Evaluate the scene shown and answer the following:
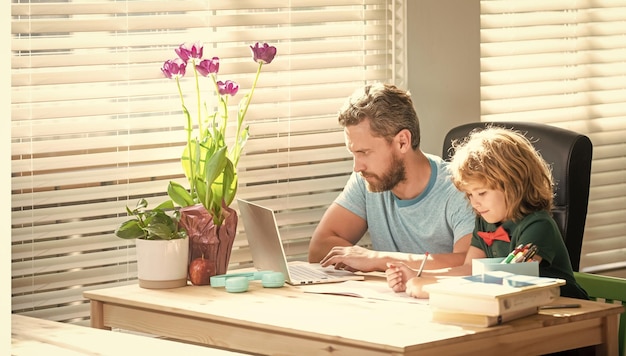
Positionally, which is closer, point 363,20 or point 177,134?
point 177,134

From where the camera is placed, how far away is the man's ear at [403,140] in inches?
115

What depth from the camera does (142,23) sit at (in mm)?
2875

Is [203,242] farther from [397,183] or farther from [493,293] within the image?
[493,293]

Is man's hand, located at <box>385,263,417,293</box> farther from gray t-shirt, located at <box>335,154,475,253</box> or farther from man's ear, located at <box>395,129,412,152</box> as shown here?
man's ear, located at <box>395,129,412,152</box>

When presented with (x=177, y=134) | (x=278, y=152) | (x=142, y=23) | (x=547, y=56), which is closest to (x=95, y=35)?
(x=142, y=23)

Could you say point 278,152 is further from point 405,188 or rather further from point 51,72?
point 51,72

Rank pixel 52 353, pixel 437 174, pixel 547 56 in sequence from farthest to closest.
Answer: pixel 547 56
pixel 437 174
pixel 52 353

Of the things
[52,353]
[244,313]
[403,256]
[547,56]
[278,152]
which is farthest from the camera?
[547,56]

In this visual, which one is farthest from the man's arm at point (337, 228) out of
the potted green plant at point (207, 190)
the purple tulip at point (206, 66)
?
the purple tulip at point (206, 66)

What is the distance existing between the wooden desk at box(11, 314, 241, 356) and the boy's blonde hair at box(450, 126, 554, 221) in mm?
849

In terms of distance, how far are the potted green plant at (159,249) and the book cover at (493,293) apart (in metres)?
0.79

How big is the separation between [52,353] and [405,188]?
4.48 feet

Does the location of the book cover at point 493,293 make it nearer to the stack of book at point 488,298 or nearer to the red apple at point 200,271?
the stack of book at point 488,298

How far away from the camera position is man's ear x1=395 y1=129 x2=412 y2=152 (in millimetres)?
2912
